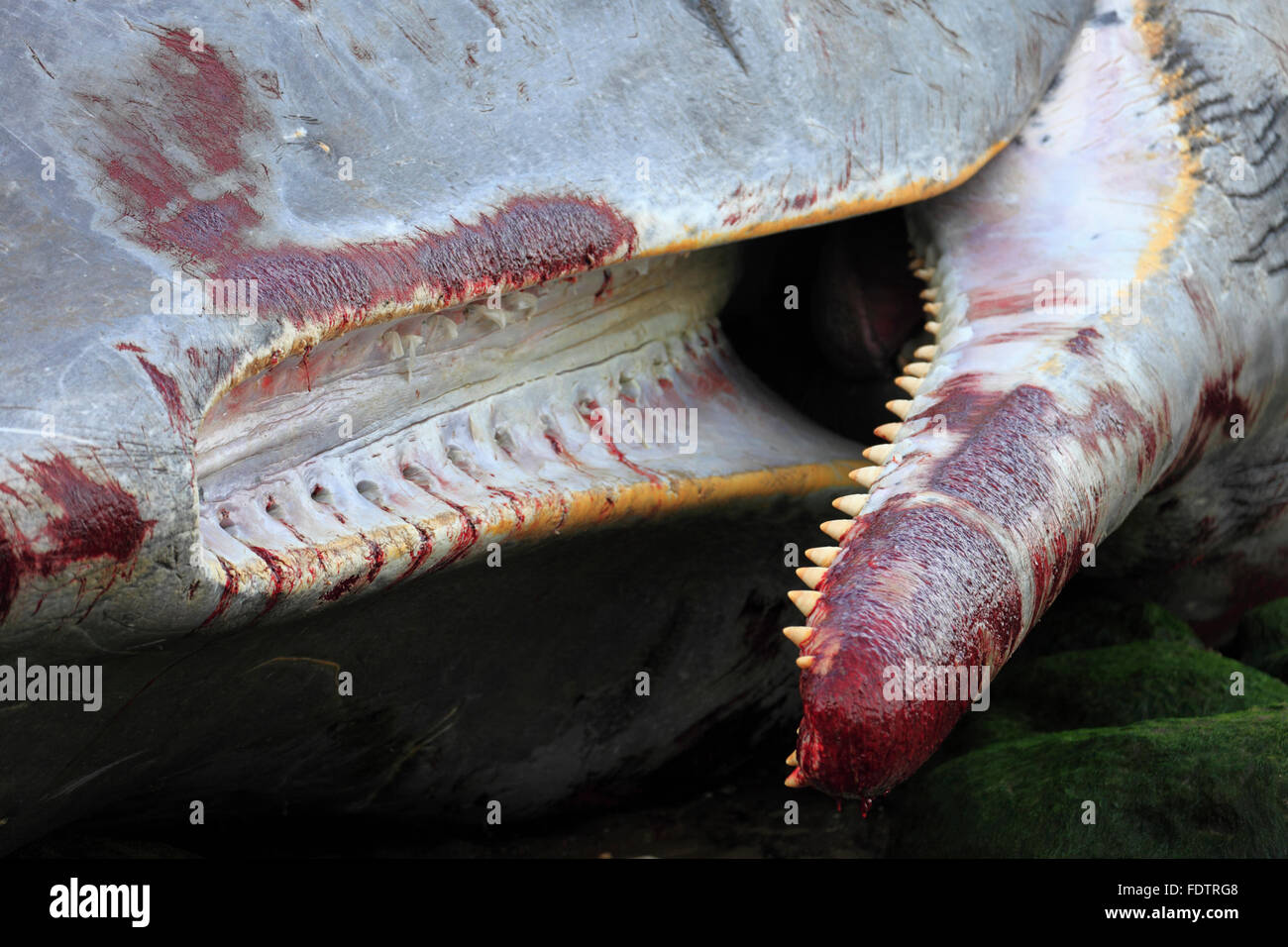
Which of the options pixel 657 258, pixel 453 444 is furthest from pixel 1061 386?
pixel 453 444

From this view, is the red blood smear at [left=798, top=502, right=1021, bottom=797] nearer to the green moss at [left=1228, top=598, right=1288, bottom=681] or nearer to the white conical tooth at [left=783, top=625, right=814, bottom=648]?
the white conical tooth at [left=783, top=625, right=814, bottom=648]

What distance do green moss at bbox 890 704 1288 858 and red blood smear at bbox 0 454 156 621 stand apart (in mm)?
1266

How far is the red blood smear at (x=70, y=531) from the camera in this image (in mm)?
1187

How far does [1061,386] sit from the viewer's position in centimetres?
185

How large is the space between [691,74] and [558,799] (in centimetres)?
116

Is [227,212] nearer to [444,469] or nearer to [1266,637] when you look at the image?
[444,469]

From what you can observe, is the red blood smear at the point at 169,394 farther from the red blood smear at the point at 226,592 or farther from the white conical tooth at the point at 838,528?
the white conical tooth at the point at 838,528

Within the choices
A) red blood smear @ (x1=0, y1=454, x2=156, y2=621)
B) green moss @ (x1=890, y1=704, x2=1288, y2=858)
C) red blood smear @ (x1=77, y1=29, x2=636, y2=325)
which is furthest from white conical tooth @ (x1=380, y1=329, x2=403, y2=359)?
green moss @ (x1=890, y1=704, x2=1288, y2=858)

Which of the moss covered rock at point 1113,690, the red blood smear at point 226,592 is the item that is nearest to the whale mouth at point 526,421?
the red blood smear at point 226,592

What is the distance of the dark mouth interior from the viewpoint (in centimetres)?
242

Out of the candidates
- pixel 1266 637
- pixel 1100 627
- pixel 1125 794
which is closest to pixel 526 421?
pixel 1125 794

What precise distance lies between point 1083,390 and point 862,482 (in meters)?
0.35

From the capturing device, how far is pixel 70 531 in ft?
3.96

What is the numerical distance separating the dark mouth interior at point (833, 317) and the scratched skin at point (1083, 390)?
153 millimetres
